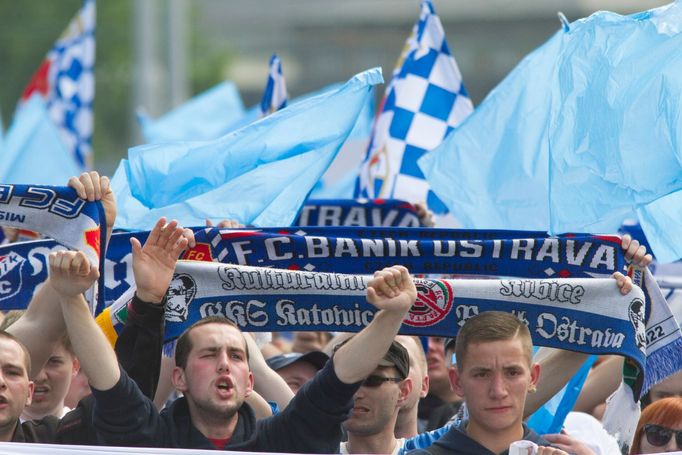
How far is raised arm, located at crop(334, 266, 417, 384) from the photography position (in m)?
→ 4.79

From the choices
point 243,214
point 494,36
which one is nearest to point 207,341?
point 243,214

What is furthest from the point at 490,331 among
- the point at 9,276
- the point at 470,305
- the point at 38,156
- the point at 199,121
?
the point at 199,121

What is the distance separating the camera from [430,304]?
5.36 meters

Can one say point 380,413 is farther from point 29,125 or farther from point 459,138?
point 29,125

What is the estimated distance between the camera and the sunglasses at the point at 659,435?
5557mm

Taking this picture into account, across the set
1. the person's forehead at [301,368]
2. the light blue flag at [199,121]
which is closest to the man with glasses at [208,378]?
the person's forehead at [301,368]

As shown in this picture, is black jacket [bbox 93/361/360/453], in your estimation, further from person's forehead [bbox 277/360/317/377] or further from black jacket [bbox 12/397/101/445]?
person's forehead [bbox 277/360/317/377]

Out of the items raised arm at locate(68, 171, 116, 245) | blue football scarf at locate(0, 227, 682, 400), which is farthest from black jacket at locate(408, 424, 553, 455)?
raised arm at locate(68, 171, 116, 245)

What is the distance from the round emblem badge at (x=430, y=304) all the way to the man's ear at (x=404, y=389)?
0.36 meters

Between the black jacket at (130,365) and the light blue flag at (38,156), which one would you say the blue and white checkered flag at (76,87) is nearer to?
the light blue flag at (38,156)

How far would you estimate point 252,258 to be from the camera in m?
5.72

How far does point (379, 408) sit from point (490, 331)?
2.40 feet

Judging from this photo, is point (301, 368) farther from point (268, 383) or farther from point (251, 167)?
point (251, 167)

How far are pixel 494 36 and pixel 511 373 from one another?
2361 inches
